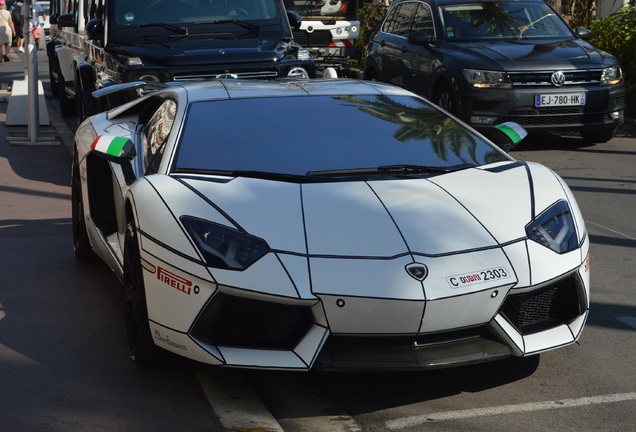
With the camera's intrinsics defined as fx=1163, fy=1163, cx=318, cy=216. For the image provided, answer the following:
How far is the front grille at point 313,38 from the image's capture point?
2208cm

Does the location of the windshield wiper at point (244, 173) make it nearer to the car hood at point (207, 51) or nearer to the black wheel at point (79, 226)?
the black wheel at point (79, 226)

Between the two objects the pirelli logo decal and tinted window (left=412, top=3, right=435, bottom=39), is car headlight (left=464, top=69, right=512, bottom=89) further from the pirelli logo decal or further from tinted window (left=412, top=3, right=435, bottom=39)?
the pirelli logo decal

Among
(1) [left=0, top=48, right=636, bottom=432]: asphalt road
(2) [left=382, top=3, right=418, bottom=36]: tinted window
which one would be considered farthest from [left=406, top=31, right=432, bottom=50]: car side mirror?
(1) [left=0, top=48, right=636, bottom=432]: asphalt road

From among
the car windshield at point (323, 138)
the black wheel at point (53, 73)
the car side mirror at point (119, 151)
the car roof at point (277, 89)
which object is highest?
the car roof at point (277, 89)

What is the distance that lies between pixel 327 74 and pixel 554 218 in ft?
14.4

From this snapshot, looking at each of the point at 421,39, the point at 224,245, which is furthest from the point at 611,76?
the point at 224,245

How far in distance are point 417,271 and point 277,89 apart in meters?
2.03

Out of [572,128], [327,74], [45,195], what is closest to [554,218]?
[327,74]

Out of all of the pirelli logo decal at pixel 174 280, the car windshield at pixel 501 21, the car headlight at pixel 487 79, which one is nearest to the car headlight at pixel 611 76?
the car windshield at pixel 501 21

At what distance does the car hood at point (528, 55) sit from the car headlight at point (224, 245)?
7.94 meters

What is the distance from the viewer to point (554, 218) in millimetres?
5043

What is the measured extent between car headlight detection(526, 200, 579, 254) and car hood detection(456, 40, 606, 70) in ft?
23.7

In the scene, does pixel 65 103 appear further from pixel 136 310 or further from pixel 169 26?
pixel 136 310

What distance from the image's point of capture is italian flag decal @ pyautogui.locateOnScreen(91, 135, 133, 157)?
225 inches
